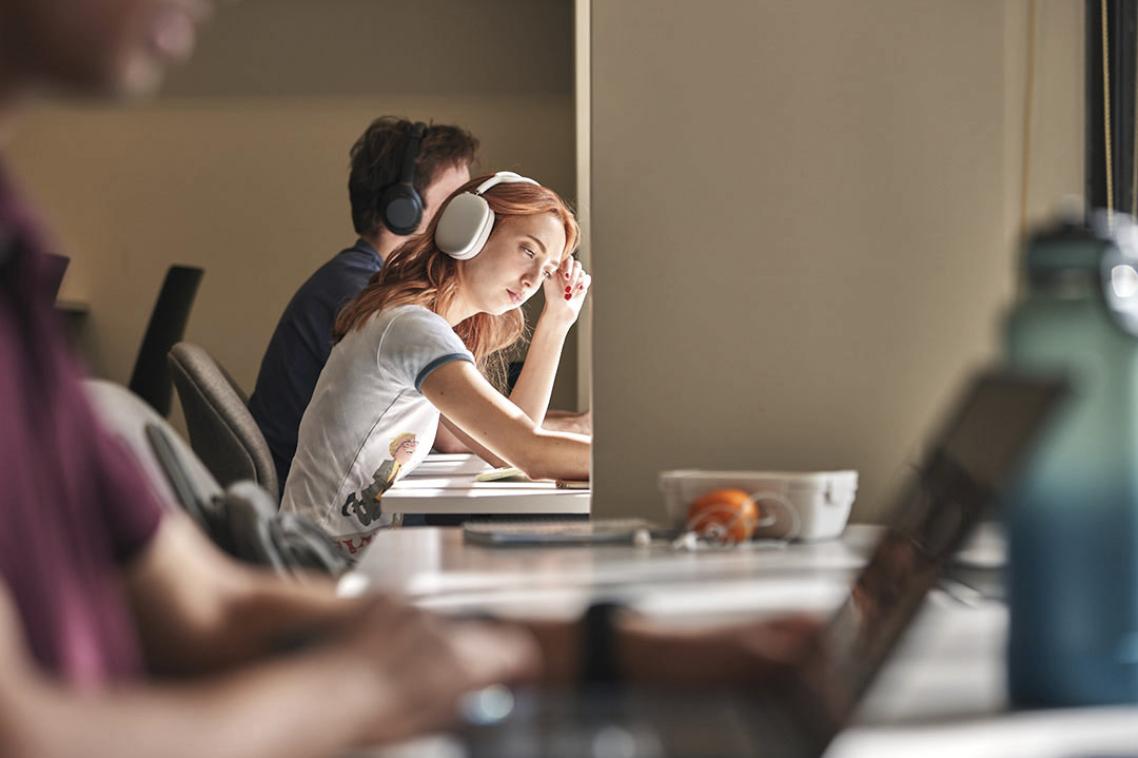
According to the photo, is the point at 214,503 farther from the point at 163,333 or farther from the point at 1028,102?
the point at 163,333

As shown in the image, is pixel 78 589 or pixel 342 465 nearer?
pixel 78 589

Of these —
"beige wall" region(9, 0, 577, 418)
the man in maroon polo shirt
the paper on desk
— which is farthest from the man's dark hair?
"beige wall" region(9, 0, 577, 418)

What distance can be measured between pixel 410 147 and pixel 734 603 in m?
2.17

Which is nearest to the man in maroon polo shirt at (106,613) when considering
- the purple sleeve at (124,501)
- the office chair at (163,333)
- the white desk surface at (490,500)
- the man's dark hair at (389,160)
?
the purple sleeve at (124,501)

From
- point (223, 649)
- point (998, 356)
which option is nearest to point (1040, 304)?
point (998, 356)

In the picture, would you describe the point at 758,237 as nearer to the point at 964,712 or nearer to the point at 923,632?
the point at 923,632

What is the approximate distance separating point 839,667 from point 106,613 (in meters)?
0.37

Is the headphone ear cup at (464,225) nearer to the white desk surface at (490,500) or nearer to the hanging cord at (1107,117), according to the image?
the white desk surface at (490,500)

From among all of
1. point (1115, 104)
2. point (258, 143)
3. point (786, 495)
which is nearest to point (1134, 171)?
point (1115, 104)

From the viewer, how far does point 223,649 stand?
2.65 feet

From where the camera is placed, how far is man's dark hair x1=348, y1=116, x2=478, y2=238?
3023 mm

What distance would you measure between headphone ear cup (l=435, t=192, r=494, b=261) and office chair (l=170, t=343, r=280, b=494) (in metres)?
0.53

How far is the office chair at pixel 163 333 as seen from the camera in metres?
4.79

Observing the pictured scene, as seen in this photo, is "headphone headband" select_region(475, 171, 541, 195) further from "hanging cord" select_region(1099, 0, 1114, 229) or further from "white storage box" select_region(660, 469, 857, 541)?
"white storage box" select_region(660, 469, 857, 541)
